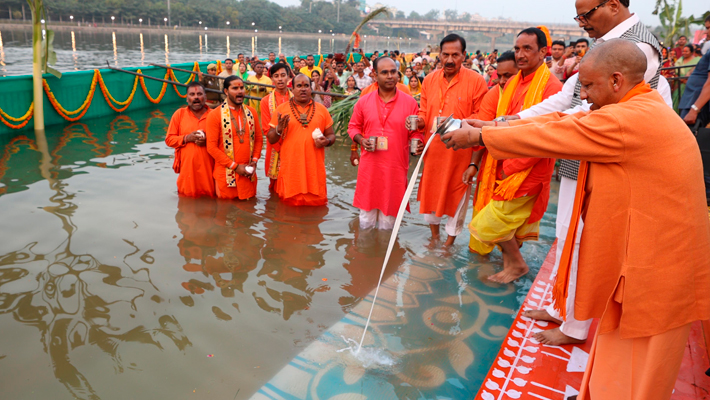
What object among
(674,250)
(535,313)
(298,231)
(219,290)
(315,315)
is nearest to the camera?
(674,250)

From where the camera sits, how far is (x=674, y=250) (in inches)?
74.4

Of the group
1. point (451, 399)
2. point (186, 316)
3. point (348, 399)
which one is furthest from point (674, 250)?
point (186, 316)

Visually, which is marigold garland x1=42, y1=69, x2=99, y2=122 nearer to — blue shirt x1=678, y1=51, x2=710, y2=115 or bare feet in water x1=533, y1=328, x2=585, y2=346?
bare feet in water x1=533, y1=328, x2=585, y2=346

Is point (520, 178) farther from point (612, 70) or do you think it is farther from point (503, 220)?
point (612, 70)

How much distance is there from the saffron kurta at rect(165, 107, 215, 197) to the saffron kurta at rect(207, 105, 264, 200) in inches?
5.9

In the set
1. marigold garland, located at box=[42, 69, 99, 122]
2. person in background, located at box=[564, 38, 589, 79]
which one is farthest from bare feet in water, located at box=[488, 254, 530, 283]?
marigold garland, located at box=[42, 69, 99, 122]

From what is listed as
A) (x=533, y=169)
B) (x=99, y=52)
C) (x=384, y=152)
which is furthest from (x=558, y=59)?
(x=99, y=52)

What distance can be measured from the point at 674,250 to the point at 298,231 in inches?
143

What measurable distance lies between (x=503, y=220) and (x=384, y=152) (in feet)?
4.72

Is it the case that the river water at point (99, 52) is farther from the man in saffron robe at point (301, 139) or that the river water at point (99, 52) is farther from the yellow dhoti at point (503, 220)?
the yellow dhoti at point (503, 220)

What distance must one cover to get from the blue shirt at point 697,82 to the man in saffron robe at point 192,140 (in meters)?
5.16

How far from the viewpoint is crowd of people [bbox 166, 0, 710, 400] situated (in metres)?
1.89

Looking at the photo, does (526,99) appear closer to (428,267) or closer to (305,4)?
(428,267)

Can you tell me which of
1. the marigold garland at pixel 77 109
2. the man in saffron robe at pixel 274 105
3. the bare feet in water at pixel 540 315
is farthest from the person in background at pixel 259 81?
the bare feet in water at pixel 540 315
